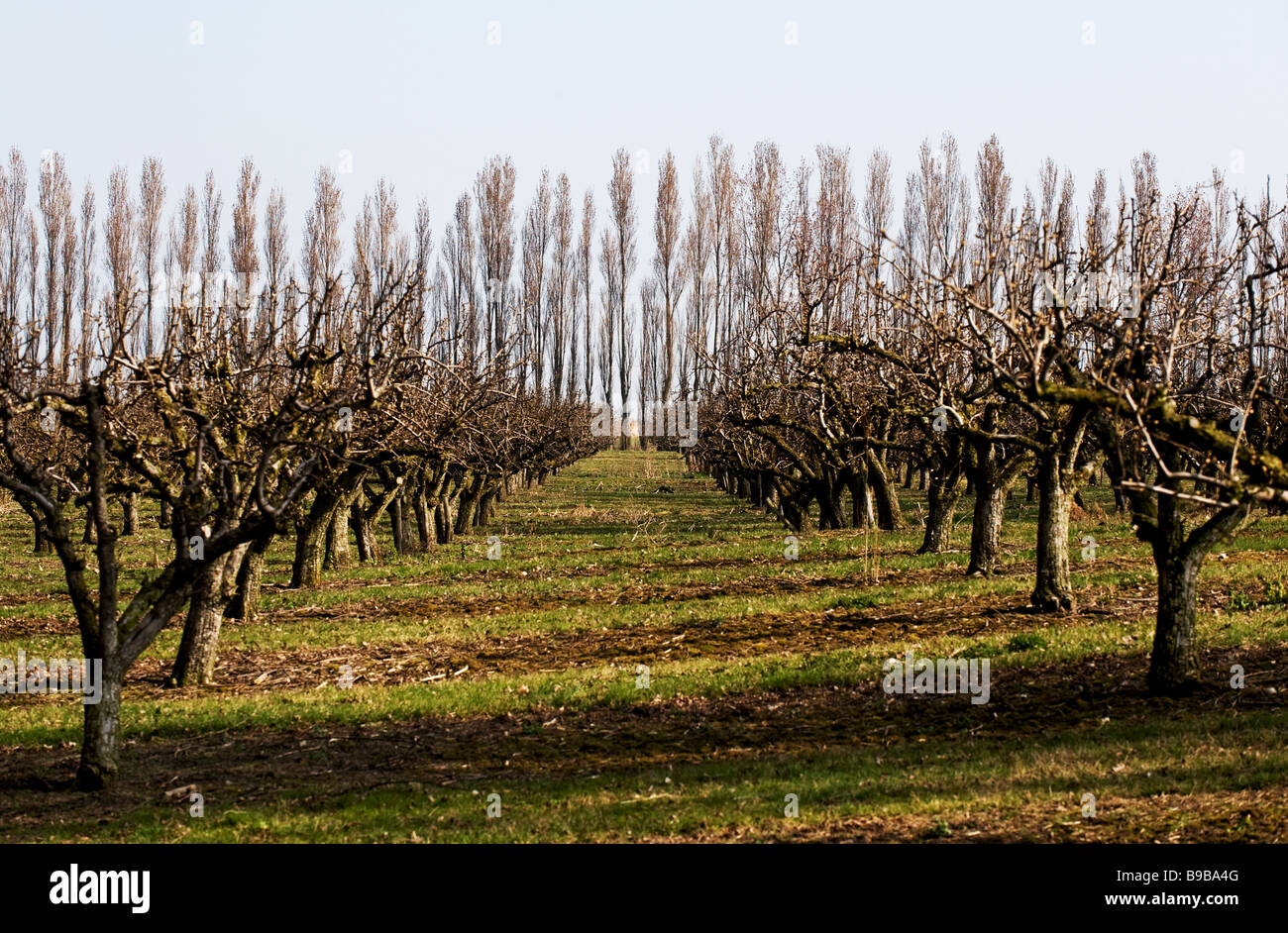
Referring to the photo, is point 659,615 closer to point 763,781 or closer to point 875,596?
point 875,596

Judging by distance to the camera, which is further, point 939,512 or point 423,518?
point 423,518

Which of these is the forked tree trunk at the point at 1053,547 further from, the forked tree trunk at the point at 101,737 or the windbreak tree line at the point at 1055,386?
the forked tree trunk at the point at 101,737

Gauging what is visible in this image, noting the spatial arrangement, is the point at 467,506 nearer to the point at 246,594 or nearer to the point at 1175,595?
the point at 246,594

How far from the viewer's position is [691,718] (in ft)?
42.9

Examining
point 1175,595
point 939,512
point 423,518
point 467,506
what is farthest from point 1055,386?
point 467,506

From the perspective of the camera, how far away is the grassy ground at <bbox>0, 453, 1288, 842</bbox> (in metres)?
9.12

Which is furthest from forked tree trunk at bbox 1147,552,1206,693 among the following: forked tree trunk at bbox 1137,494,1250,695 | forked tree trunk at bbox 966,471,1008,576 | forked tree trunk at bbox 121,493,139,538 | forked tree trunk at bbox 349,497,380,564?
forked tree trunk at bbox 121,493,139,538

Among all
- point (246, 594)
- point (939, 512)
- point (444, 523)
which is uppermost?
point (939, 512)

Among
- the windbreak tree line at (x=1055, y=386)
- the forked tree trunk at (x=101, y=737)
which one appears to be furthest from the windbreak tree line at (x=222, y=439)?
the windbreak tree line at (x=1055, y=386)

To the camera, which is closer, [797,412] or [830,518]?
[797,412]

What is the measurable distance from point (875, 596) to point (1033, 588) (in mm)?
2528
